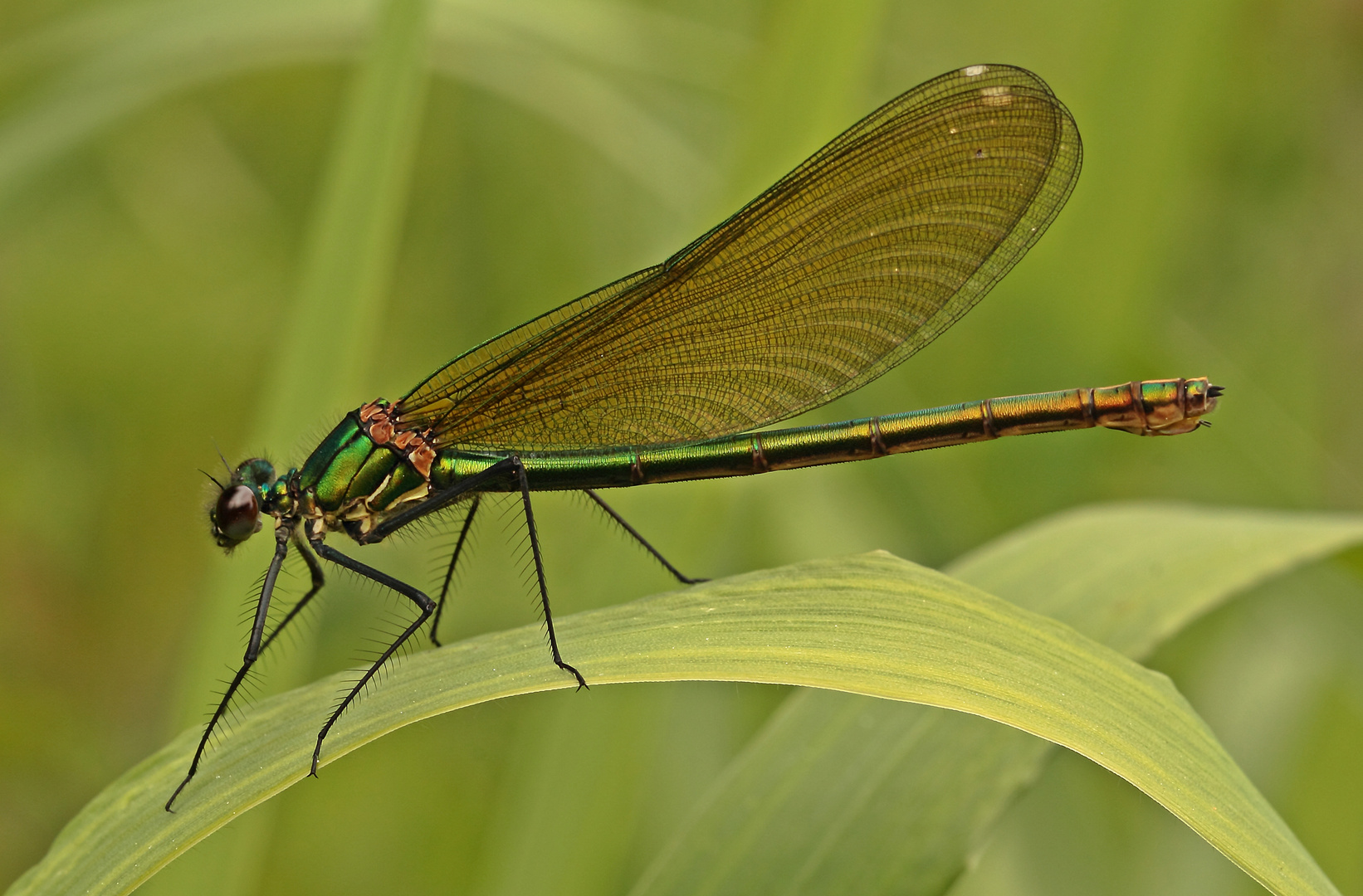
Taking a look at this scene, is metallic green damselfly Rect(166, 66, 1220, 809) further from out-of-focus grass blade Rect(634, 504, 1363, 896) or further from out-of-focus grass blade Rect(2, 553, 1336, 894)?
out-of-focus grass blade Rect(2, 553, 1336, 894)

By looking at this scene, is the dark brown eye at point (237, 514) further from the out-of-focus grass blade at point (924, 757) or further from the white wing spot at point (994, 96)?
the white wing spot at point (994, 96)

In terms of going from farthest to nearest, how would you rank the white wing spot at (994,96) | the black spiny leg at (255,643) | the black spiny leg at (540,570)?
the white wing spot at (994,96)
the black spiny leg at (255,643)
the black spiny leg at (540,570)

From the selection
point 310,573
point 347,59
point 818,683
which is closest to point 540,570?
point 310,573

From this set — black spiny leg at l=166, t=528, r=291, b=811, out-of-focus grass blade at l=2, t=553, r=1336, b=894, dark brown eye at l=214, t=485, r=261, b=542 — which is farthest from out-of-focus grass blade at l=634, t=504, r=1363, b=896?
dark brown eye at l=214, t=485, r=261, b=542

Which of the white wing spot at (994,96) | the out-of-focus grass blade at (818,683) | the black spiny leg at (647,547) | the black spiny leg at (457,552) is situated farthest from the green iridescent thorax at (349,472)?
the white wing spot at (994,96)

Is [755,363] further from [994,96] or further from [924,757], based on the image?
[924,757]

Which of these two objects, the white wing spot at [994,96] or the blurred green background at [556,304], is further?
the blurred green background at [556,304]

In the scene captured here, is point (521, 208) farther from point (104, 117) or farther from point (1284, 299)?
point (1284, 299)
